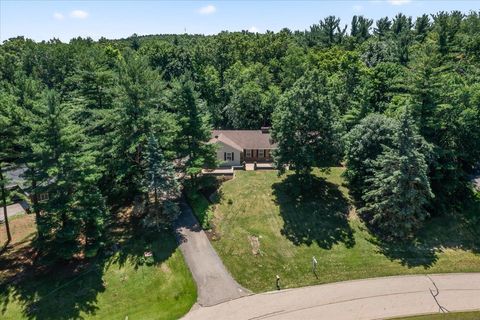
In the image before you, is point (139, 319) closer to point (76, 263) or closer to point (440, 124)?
point (76, 263)

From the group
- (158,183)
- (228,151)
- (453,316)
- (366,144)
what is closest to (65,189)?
(158,183)

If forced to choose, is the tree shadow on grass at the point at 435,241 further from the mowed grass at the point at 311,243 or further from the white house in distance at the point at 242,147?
the white house in distance at the point at 242,147

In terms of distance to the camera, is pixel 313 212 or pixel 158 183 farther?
pixel 313 212

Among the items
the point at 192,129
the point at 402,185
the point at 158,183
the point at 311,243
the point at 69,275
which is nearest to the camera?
the point at 69,275

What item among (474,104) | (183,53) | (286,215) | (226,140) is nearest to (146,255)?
(286,215)

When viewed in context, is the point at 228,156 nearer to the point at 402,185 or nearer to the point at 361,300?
the point at 402,185

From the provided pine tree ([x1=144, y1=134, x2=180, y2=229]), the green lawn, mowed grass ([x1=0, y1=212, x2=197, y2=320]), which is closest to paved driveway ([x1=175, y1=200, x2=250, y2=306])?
mowed grass ([x1=0, y1=212, x2=197, y2=320])

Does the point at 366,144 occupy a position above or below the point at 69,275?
above
